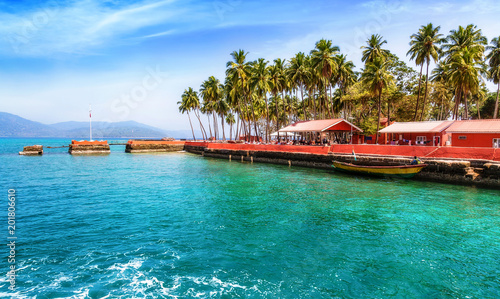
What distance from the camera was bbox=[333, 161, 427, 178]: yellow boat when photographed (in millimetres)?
25703

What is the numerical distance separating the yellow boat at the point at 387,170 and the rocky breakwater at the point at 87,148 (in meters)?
56.8

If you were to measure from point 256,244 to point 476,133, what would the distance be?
31400mm

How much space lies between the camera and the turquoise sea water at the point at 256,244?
8.01 meters

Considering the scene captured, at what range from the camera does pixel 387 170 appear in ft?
87.5

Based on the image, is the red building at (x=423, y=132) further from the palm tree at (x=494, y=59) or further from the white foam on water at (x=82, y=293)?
the white foam on water at (x=82, y=293)

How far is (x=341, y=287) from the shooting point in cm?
794

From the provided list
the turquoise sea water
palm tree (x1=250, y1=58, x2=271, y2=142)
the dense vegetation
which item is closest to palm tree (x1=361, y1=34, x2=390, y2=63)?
→ the dense vegetation

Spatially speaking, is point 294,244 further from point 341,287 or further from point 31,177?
point 31,177

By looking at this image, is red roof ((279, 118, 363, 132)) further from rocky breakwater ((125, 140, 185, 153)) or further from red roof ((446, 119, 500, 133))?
rocky breakwater ((125, 140, 185, 153))

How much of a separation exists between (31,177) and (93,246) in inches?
941

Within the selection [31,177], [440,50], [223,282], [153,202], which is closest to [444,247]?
[223,282]

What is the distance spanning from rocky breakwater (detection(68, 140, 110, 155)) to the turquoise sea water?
45.7m

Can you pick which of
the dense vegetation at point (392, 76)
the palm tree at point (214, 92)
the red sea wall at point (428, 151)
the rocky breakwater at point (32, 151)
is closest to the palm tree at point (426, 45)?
the dense vegetation at point (392, 76)

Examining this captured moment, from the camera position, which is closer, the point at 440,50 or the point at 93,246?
the point at 93,246
